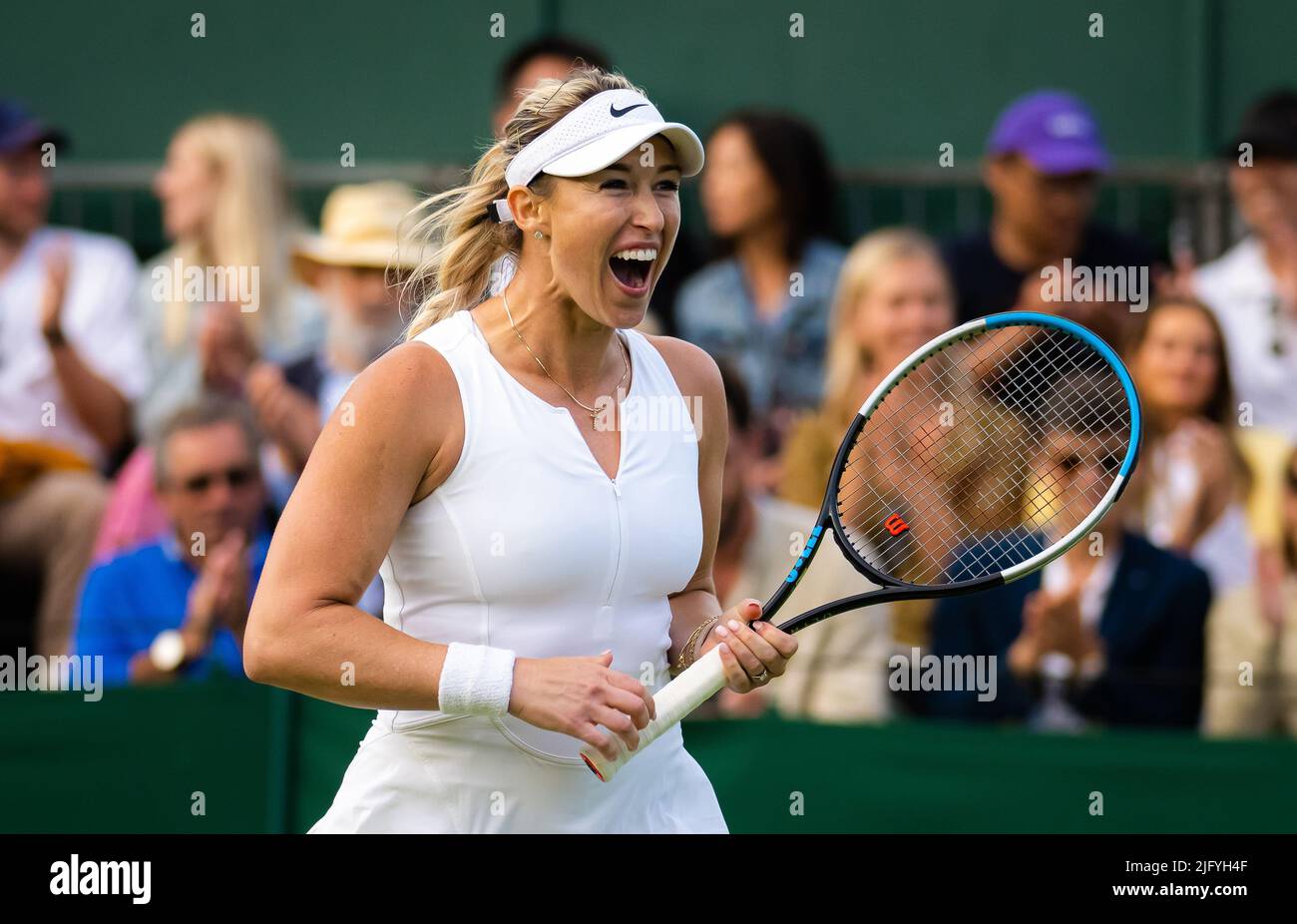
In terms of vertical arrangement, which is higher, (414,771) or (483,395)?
(483,395)

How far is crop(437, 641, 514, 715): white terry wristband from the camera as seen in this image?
119 inches

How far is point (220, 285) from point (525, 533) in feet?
12.8

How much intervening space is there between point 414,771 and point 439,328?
2.56 feet

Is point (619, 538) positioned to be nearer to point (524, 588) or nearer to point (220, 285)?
point (524, 588)

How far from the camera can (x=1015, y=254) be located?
647cm

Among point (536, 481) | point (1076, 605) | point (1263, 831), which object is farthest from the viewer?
point (1076, 605)

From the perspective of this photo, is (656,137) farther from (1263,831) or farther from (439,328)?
(1263,831)

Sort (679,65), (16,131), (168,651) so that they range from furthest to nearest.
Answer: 1. (679,65)
2. (16,131)
3. (168,651)

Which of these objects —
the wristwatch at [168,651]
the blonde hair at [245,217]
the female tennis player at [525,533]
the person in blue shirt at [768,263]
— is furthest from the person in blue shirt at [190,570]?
the female tennis player at [525,533]

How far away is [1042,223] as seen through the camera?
257 inches

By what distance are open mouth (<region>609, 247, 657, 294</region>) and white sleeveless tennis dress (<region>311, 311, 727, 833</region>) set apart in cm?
24

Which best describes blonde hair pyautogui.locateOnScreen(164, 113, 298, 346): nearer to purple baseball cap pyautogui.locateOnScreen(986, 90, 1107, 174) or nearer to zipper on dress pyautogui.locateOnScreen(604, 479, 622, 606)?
purple baseball cap pyautogui.locateOnScreen(986, 90, 1107, 174)

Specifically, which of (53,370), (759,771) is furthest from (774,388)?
(53,370)
